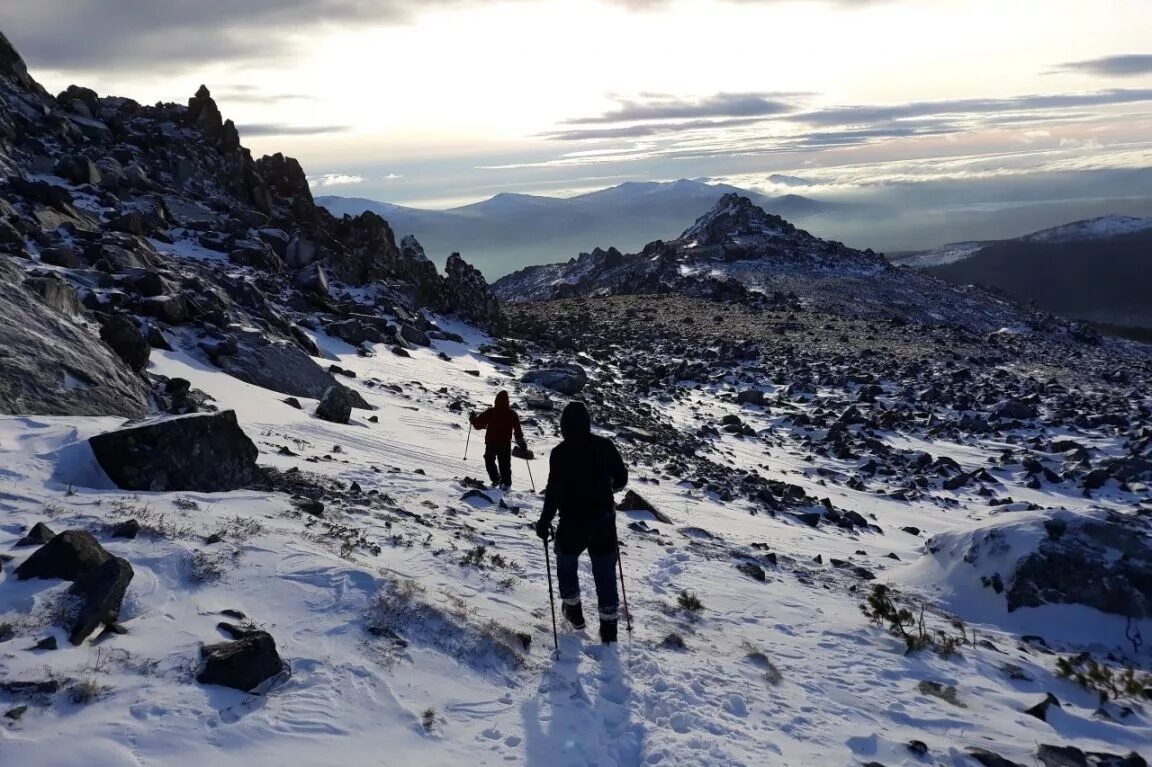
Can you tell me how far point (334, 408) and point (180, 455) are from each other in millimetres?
6249

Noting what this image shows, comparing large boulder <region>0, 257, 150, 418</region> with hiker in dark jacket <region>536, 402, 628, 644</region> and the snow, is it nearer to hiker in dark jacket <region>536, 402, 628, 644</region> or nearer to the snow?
the snow

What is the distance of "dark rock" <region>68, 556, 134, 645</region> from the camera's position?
518 cm

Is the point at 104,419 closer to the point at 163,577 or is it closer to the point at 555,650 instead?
the point at 163,577

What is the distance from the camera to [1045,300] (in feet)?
501

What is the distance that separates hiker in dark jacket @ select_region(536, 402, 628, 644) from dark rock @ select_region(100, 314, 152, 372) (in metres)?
8.42

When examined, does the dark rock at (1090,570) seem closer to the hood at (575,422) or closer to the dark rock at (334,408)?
the hood at (575,422)

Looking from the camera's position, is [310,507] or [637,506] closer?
[310,507]

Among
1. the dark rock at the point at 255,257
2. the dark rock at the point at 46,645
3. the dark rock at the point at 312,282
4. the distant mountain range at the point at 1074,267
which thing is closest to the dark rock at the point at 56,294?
the dark rock at the point at 46,645

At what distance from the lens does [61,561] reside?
225 inches

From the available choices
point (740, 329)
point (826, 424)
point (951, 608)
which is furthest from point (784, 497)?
point (740, 329)

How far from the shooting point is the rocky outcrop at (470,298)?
3556 cm

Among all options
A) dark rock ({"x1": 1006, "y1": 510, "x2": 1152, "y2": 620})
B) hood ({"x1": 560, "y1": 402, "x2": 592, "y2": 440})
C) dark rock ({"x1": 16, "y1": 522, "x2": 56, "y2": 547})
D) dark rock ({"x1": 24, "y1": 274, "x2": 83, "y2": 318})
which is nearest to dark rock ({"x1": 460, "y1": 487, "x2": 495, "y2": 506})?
hood ({"x1": 560, "y1": 402, "x2": 592, "y2": 440})

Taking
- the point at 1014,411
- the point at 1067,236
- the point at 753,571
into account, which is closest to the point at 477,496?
the point at 753,571

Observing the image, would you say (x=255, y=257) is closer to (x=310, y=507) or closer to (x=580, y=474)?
(x=310, y=507)
